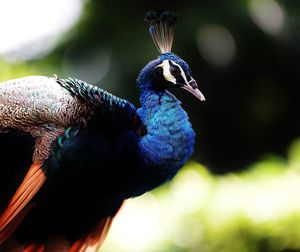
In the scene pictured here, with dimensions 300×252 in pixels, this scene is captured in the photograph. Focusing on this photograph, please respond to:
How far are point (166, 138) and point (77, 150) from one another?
1.15 ft

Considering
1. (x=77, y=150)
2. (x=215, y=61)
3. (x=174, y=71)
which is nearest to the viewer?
(x=77, y=150)

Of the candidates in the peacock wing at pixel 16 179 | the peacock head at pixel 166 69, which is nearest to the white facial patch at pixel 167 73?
the peacock head at pixel 166 69

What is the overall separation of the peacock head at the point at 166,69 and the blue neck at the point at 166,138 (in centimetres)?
9

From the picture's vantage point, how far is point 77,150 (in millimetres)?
3453

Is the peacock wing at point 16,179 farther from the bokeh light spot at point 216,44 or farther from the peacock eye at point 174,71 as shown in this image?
the bokeh light spot at point 216,44

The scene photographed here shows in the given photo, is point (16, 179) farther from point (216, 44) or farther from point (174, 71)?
point (216, 44)

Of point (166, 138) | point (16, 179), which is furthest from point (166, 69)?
point (16, 179)

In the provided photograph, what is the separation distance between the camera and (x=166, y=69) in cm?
366

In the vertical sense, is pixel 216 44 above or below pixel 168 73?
below

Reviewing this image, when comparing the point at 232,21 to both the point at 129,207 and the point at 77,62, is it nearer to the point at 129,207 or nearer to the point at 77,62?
the point at 77,62

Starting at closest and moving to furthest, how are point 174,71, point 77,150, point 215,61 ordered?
point 77,150
point 174,71
point 215,61

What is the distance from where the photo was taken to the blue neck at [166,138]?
11.6 feet

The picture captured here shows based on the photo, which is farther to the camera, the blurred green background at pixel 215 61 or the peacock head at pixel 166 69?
the blurred green background at pixel 215 61

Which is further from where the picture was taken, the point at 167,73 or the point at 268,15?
the point at 268,15
